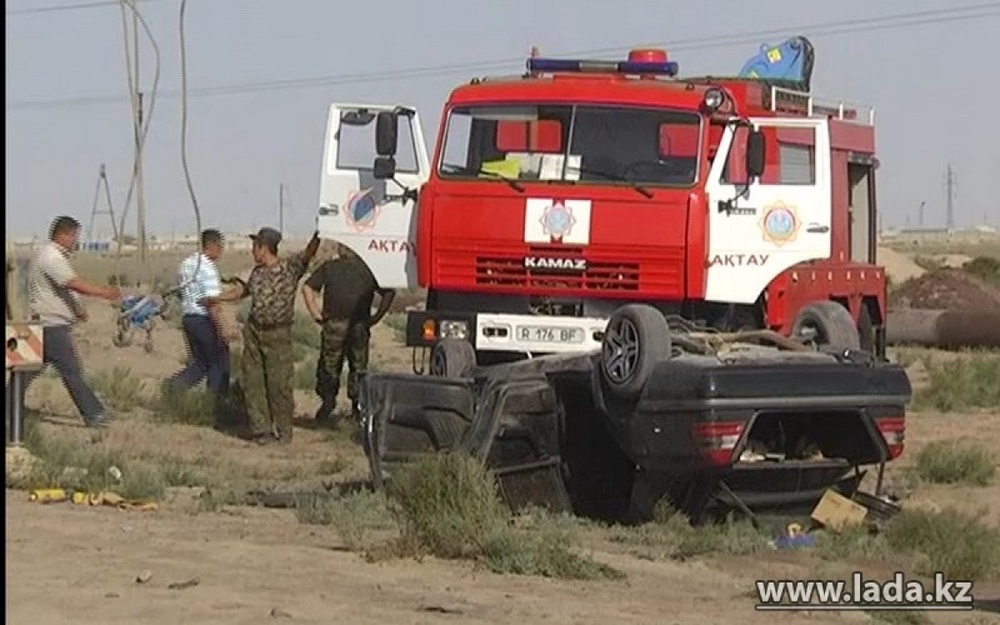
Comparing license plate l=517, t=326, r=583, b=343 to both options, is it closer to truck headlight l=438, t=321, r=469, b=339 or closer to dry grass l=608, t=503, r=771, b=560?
truck headlight l=438, t=321, r=469, b=339

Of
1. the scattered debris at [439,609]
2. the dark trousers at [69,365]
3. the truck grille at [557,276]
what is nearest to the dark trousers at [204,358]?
the dark trousers at [69,365]

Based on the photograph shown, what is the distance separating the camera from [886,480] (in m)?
14.8

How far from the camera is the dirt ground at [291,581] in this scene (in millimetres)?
8914

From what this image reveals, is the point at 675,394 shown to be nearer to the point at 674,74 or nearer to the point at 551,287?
the point at 551,287

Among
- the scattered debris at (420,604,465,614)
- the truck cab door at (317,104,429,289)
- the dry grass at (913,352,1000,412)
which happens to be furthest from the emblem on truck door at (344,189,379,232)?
the dry grass at (913,352,1000,412)

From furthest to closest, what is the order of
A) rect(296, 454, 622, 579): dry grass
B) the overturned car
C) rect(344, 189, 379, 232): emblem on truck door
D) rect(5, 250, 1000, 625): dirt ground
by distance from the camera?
rect(344, 189, 379, 232): emblem on truck door
the overturned car
rect(296, 454, 622, 579): dry grass
rect(5, 250, 1000, 625): dirt ground

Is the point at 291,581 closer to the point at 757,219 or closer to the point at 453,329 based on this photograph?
the point at 453,329

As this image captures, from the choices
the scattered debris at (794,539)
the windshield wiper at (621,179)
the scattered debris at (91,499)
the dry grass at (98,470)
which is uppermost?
the windshield wiper at (621,179)

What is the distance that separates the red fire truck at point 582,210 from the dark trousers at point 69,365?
2709mm

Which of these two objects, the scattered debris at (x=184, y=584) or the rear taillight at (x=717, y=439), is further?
the rear taillight at (x=717, y=439)

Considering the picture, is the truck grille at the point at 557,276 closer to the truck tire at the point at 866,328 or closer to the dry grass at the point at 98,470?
the dry grass at the point at 98,470

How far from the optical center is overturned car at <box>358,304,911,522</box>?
Result: 449 inches

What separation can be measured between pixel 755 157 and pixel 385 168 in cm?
279

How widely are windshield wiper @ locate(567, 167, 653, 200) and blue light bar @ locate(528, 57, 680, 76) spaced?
1302 millimetres
